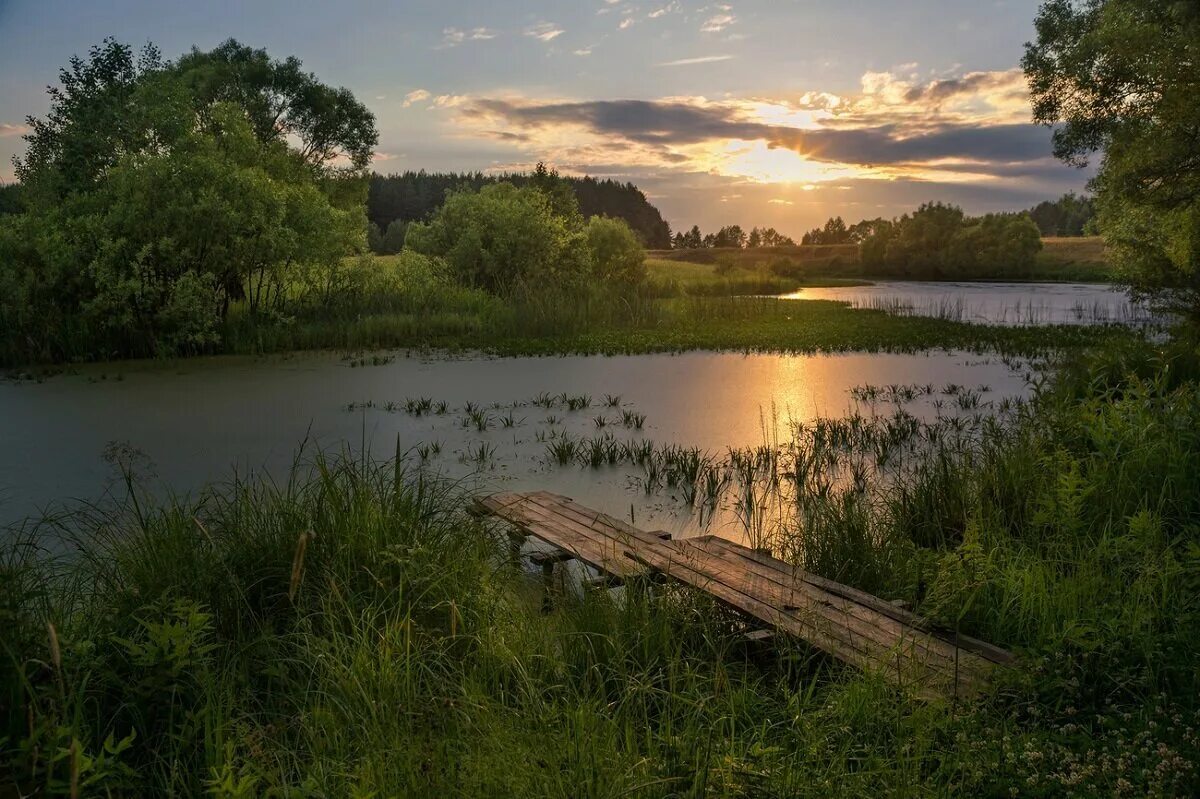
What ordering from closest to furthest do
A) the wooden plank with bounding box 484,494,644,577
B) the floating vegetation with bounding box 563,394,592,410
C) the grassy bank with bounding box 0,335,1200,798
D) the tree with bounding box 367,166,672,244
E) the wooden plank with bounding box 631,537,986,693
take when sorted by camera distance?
the grassy bank with bounding box 0,335,1200,798 → the wooden plank with bounding box 631,537,986,693 → the wooden plank with bounding box 484,494,644,577 → the floating vegetation with bounding box 563,394,592,410 → the tree with bounding box 367,166,672,244

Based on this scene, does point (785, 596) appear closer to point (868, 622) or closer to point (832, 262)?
point (868, 622)

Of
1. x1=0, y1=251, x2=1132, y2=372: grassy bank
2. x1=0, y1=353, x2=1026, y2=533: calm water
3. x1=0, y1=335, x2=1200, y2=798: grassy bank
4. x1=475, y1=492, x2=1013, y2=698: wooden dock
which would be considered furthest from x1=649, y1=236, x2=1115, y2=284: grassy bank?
x1=0, y1=335, x2=1200, y2=798: grassy bank

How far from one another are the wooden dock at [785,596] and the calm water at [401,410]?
808 mm

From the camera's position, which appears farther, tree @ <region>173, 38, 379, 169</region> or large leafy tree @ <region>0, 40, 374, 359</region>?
tree @ <region>173, 38, 379, 169</region>

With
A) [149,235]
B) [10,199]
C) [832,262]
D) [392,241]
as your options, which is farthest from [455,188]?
[149,235]

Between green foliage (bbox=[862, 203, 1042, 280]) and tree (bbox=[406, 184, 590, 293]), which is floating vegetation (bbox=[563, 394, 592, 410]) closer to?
tree (bbox=[406, 184, 590, 293])

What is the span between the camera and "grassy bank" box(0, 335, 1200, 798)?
8.07ft

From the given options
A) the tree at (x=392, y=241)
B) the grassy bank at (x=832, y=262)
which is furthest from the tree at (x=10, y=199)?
the tree at (x=392, y=241)

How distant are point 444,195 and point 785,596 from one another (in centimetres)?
6089

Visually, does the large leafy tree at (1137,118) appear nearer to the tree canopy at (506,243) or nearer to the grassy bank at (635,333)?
the grassy bank at (635,333)

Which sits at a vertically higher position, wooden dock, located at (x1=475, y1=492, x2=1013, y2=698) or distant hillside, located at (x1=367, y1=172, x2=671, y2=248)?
distant hillside, located at (x1=367, y1=172, x2=671, y2=248)

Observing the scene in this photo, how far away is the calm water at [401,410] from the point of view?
6840mm

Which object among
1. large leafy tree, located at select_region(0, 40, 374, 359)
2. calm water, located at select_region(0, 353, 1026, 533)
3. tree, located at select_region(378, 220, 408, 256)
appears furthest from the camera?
tree, located at select_region(378, 220, 408, 256)

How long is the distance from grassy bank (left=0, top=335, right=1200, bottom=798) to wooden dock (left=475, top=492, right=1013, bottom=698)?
0.12 metres
